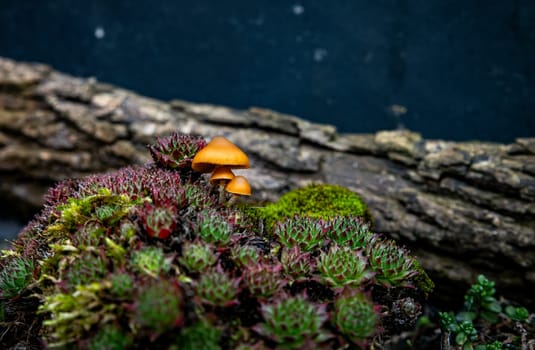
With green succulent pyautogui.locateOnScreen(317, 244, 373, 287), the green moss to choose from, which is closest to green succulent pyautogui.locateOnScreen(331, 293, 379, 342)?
green succulent pyautogui.locateOnScreen(317, 244, 373, 287)

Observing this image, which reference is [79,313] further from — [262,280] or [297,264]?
A: [297,264]

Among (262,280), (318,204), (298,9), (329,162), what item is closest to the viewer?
(262,280)

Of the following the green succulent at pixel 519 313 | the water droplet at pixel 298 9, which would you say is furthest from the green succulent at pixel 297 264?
the water droplet at pixel 298 9

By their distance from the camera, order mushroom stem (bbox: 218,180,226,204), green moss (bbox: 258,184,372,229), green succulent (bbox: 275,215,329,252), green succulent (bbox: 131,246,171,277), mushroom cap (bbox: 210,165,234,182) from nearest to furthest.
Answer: green succulent (bbox: 131,246,171,277) → green succulent (bbox: 275,215,329,252) → mushroom cap (bbox: 210,165,234,182) → mushroom stem (bbox: 218,180,226,204) → green moss (bbox: 258,184,372,229)

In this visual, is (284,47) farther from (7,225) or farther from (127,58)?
(7,225)

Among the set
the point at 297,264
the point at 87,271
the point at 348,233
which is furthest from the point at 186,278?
the point at 348,233

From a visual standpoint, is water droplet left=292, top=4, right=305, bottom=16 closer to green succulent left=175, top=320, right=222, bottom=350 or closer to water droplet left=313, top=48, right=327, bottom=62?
water droplet left=313, top=48, right=327, bottom=62

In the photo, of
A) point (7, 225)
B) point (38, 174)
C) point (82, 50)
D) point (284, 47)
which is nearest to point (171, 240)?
point (38, 174)
